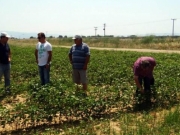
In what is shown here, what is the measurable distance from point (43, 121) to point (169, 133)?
239cm

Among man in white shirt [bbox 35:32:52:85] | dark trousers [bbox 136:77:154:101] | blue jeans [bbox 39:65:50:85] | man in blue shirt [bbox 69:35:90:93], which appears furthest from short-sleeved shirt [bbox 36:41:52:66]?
dark trousers [bbox 136:77:154:101]

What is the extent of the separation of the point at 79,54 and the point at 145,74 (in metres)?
1.83

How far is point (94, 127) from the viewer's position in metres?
5.30

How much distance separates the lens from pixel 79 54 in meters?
7.44

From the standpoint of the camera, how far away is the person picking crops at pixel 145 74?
6359 mm

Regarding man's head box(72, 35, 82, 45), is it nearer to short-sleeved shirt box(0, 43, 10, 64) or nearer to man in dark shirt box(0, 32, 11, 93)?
man in dark shirt box(0, 32, 11, 93)

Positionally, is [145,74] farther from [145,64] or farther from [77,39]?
[77,39]

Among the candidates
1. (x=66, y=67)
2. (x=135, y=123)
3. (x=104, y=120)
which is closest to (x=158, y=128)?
(x=135, y=123)

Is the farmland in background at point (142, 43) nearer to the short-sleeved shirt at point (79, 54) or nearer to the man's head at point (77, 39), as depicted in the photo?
the short-sleeved shirt at point (79, 54)

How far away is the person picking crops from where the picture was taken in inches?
250

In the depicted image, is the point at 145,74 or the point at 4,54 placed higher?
the point at 4,54

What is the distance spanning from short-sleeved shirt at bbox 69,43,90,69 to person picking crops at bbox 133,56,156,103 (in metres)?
1.43

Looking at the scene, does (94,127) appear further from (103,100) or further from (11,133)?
(11,133)

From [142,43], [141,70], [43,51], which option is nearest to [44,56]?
[43,51]
